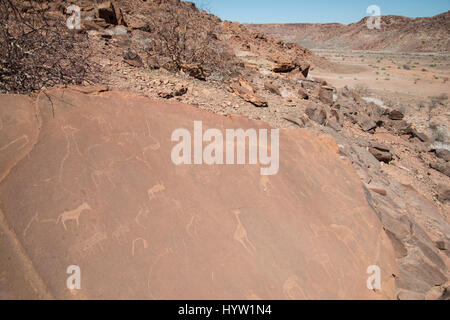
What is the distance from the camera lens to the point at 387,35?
42.9 meters

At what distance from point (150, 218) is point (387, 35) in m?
54.2

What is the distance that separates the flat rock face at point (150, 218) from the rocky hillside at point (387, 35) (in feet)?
95.2

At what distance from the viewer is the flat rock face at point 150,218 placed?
4.97 feet

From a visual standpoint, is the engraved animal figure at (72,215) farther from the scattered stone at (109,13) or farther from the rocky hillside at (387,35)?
the rocky hillside at (387,35)

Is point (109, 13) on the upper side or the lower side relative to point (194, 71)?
upper

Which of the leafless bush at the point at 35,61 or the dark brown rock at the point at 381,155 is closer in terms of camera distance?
the leafless bush at the point at 35,61

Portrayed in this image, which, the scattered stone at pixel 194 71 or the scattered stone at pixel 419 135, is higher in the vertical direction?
the scattered stone at pixel 194 71

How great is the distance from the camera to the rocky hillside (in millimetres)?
36906

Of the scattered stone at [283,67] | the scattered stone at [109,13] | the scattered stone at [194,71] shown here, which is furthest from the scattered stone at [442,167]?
the scattered stone at [109,13]

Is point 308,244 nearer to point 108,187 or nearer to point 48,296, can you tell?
point 108,187

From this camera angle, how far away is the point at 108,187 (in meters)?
1.80

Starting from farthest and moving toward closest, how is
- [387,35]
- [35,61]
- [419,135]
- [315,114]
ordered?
[387,35]
[419,135]
[315,114]
[35,61]

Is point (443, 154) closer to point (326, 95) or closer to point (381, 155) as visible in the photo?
point (381, 155)

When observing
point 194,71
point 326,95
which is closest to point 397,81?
point 326,95
